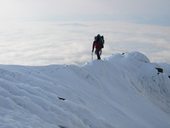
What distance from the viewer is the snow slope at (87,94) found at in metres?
16.5

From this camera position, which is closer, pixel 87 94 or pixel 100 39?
pixel 87 94

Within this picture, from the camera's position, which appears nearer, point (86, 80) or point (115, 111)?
point (115, 111)

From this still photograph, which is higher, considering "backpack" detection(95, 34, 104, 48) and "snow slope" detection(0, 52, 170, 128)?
"backpack" detection(95, 34, 104, 48)

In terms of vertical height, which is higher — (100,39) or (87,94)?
(100,39)

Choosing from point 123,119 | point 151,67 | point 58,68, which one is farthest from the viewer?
point 151,67

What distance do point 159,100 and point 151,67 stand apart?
5.53 m

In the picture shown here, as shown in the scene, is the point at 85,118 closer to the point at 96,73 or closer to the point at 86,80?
the point at 86,80

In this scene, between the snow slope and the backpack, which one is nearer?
the snow slope

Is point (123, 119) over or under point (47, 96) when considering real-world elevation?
under

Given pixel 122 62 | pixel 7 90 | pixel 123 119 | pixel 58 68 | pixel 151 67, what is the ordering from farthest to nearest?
pixel 151 67 → pixel 122 62 → pixel 58 68 → pixel 123 119 → pixel 7 90

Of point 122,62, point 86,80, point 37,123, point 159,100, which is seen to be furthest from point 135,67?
point 37,123

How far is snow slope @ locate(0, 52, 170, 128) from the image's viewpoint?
1652 cm

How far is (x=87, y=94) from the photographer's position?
30000mm

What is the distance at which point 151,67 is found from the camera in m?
52.2
